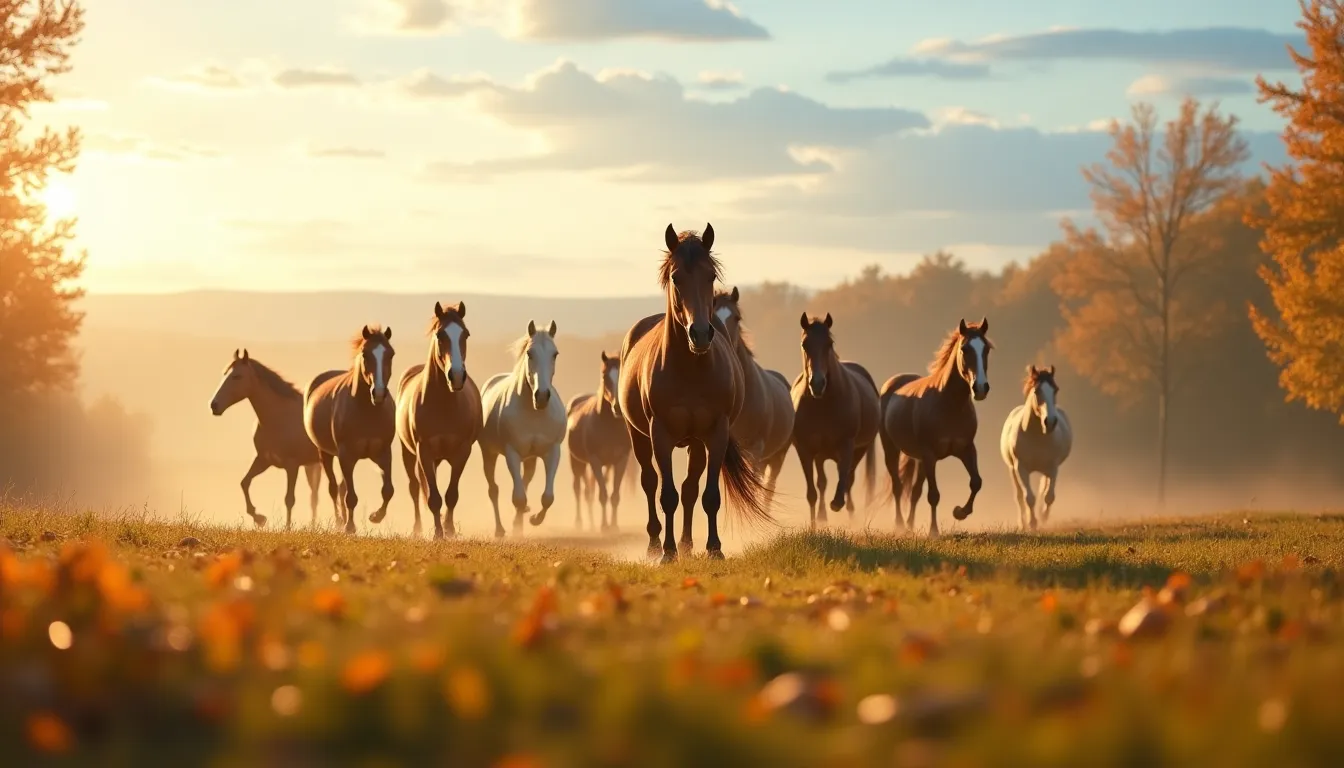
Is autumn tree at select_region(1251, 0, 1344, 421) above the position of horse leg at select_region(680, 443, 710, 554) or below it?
above

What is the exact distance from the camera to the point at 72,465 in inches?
1889

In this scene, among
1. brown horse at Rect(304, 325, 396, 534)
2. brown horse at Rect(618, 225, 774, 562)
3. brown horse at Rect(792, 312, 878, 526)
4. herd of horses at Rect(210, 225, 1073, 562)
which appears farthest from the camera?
brown horse at Rect(792, 312, 878, 526)

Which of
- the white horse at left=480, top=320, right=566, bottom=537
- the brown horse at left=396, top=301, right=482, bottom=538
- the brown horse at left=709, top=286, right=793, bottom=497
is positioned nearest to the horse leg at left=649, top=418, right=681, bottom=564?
the brown horse at left=709, top=286, right=793, bottom=497

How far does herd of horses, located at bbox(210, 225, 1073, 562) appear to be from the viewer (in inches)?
530

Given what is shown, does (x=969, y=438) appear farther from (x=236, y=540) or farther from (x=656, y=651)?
(x=656, y=651)

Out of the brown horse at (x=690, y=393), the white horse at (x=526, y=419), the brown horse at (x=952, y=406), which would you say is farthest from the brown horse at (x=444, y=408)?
the brown horse at (x=952, y=406)

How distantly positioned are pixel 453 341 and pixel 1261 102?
62.7ft

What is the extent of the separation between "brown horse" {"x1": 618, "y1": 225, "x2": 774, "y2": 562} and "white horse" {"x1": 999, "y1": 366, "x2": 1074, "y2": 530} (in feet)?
37.8

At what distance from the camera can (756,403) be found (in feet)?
63.2

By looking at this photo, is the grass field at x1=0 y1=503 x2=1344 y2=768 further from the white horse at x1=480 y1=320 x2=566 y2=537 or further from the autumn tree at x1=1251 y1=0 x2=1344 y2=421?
the autumn tree at x1=1251 y1=0 x2=1344 y2=421

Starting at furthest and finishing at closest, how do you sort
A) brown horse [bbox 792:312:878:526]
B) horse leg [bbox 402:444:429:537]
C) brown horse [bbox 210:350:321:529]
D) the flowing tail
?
brown horse [bbox 210:350:321:529] < horse leg [bbox 402:444:429:537] < brown horse [bbox 792:312:878:526] < the flowing tail

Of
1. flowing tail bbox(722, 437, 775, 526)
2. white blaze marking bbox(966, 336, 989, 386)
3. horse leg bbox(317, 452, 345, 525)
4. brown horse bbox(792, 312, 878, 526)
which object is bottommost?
horse leg bbox(317, 452, 345, 525)

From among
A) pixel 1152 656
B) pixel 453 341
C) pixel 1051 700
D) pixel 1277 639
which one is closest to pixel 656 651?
pixel 1051 700

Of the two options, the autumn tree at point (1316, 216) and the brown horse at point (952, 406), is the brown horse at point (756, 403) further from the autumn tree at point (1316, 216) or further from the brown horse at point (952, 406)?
the autumn tree at point (1316, 216)
